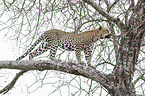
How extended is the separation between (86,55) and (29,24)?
160cm

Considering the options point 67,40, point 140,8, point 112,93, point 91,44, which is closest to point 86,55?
point 91,44

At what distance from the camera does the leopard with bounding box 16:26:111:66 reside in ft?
15.7

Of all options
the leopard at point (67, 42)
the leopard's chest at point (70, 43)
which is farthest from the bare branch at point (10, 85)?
the leopard's chest at point (70, 43)

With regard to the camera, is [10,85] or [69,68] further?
[10,85]

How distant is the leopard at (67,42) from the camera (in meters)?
4.78

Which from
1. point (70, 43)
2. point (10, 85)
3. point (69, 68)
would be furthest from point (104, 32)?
point (10, 85)

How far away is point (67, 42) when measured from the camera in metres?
4.82

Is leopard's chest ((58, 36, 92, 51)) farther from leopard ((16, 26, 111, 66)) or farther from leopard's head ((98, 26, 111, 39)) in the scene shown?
leopard's head ((98, 26, 111, 39))

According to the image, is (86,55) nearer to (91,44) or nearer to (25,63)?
(91,44)

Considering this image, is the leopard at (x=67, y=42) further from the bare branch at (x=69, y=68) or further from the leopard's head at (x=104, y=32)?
the bare branch at (x=69, y=68)

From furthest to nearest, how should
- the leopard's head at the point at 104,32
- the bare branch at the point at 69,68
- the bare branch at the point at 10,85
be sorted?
the leopard's head at the point at 104,32 < the bare branch at the point at 10,85 < the bare branch at the point at 69,68

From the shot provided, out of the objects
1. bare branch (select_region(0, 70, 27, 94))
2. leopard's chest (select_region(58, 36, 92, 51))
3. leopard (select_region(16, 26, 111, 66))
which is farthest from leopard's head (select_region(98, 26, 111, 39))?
bare branch (select_region(0, 70, 27, 94))

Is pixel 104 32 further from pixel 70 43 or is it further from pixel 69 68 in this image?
pixel 69 68

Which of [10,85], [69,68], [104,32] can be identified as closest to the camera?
[69,68]
